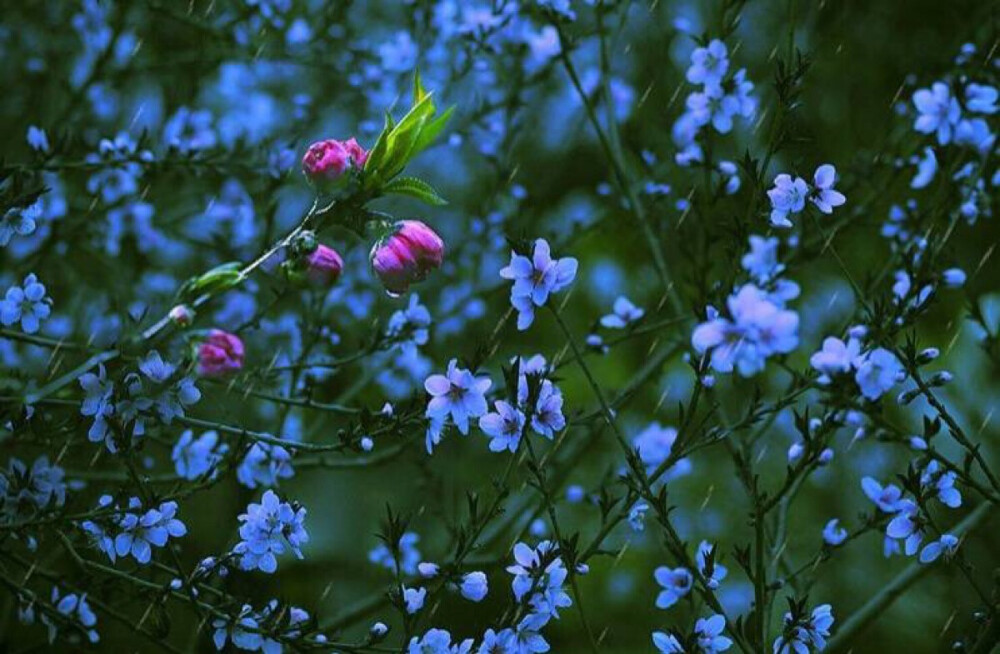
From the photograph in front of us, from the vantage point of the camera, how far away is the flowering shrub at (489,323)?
164 centimetres

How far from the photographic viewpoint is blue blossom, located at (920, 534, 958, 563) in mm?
1691

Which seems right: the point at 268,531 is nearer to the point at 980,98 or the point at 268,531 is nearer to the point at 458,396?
the point at 458,396

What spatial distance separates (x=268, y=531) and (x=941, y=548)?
1049 millimetres

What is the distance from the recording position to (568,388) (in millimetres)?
5363

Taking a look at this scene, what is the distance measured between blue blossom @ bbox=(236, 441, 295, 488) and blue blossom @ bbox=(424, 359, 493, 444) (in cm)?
52

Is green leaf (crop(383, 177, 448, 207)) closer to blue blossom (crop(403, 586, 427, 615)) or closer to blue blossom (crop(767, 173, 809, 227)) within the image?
blue blossom (crop(767, 173, 809, 227))

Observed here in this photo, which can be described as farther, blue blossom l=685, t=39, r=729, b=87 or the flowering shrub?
blue blossom l=685, t=39, r=729, b=87

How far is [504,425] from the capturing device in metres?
1.62

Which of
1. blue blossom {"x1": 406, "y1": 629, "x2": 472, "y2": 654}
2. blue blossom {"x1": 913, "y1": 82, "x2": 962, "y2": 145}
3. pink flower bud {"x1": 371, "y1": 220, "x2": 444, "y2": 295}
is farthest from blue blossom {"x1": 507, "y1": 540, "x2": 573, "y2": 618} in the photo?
blue blossom {"x1": 913, "y1": 82, "x2": 962, "y2": 145}

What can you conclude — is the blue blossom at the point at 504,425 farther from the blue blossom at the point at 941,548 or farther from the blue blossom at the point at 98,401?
the blue blossom at the point at 941,548

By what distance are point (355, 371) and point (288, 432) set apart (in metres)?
1.64

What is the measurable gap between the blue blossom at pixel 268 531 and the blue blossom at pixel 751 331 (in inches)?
28.5

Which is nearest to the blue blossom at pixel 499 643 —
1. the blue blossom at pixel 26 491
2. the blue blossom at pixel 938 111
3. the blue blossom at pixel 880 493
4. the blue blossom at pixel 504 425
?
the blue blossom at pixel 504 425

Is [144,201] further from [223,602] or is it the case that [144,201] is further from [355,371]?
[223,602]
